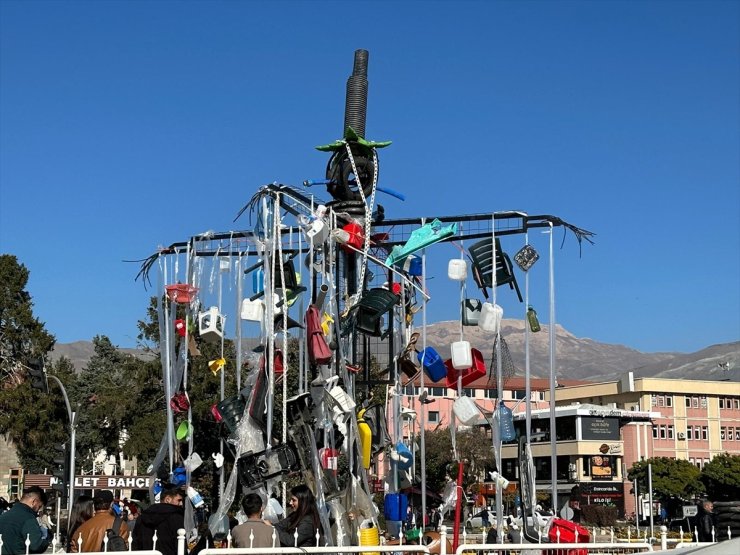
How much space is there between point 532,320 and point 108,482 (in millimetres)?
12368

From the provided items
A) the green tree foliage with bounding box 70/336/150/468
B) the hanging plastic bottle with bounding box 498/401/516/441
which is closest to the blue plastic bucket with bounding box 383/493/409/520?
the hanging plastic bottle with bounding box 498/401/516/441

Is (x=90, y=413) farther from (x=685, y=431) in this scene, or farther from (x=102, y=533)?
(x=685, y=431)

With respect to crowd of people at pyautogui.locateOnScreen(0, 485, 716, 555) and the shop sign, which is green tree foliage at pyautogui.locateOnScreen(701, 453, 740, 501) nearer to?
the shop sign

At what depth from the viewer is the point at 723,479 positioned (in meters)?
59.4

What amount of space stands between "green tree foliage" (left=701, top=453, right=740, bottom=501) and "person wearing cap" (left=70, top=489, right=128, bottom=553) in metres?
55.1

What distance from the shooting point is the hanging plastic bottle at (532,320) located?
1357cm

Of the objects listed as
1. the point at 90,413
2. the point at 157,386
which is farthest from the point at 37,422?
the point at 157,386

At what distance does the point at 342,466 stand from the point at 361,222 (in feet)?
11.9

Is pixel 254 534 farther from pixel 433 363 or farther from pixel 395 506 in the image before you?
pixel 433 363

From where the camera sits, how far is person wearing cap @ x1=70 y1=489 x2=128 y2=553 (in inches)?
344

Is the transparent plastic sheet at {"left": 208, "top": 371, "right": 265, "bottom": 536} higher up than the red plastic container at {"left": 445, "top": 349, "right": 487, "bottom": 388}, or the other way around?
the red plastic container at {"left": 445, "top": 349, "right": 487, "bottom": 388}

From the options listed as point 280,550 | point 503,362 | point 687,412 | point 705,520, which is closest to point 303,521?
point 280,550

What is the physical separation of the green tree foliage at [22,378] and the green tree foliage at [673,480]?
35950 millimetres

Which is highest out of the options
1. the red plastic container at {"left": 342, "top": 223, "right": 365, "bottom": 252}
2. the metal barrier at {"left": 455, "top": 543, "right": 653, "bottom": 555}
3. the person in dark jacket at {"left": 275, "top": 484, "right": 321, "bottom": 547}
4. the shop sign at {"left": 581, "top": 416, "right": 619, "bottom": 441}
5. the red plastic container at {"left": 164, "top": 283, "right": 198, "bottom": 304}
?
the shop sign at {"left": 581, "top": 416, "right": 619, "bottom": 441}
